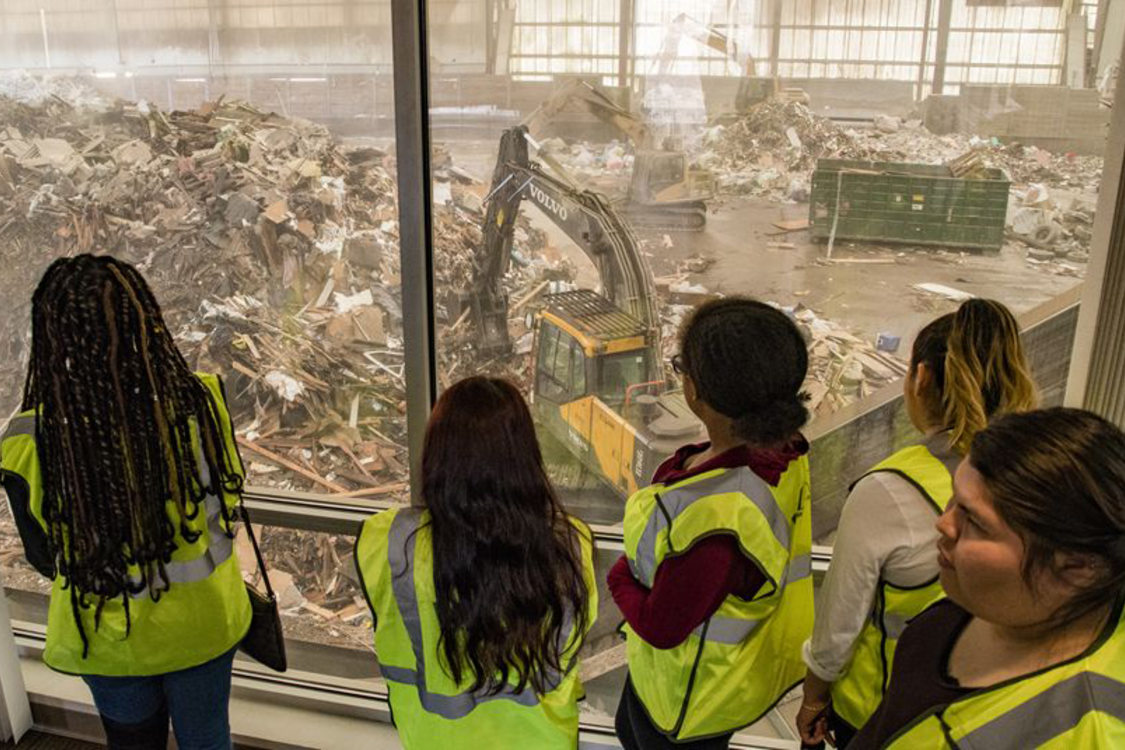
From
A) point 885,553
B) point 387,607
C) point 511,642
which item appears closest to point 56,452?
point 387,607

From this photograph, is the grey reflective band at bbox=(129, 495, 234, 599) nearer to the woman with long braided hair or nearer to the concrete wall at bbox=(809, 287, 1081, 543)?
the woman with long braided hair

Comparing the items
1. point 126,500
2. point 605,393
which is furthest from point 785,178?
point 126,500

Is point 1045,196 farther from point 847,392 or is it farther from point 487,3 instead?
point 487,3

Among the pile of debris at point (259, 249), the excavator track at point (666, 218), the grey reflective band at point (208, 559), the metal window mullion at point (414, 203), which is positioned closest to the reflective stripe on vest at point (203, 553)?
the grey reflective band at point (208, 559)

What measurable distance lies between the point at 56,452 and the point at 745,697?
1.32 meters

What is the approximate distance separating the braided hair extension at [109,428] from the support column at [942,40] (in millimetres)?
1896

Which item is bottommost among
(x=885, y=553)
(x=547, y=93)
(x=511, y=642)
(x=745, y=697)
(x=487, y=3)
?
(x=745, y=697)

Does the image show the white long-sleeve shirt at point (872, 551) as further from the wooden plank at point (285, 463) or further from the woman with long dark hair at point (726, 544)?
the wooden plank at point (285, 463)

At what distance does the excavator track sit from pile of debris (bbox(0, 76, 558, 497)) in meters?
0.33

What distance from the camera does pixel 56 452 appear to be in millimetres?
1404

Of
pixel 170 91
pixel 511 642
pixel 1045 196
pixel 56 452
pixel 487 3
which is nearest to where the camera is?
pixel 511 642

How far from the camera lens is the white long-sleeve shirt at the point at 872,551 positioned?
1255 mm

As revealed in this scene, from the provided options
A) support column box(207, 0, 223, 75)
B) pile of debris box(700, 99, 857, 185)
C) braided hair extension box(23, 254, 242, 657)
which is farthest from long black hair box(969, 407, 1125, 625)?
support column box(207, 0, 223, 75)

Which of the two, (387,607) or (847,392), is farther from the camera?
(847,392)
